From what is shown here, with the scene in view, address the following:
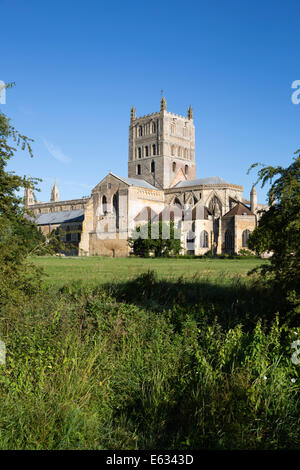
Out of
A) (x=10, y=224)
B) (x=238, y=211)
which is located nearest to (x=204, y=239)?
(x=238, y=211)

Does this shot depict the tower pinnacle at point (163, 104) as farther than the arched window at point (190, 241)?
Yes

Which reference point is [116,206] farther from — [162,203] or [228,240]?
[228,240]

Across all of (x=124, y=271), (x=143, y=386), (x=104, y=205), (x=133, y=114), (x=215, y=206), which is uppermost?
(x=133, y=114)

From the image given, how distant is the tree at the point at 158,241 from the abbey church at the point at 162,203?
4318 mm

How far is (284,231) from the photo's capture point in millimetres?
6977

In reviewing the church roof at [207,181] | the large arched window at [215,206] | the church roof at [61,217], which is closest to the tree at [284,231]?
the large arched window at [215,206]

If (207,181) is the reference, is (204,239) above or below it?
below

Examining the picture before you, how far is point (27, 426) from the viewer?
17.6 ft

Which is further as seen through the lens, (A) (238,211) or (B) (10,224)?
(A) (238,211)

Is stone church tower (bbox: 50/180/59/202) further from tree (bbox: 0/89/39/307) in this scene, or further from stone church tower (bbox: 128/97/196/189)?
tree (bbox: 0/89/39/307)

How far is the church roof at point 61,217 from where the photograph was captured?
79062 millimetres

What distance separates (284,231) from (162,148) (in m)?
75.0

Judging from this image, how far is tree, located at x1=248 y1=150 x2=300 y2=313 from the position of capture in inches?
271

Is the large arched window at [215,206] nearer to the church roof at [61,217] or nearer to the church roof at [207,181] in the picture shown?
the church roof at [207,181]
